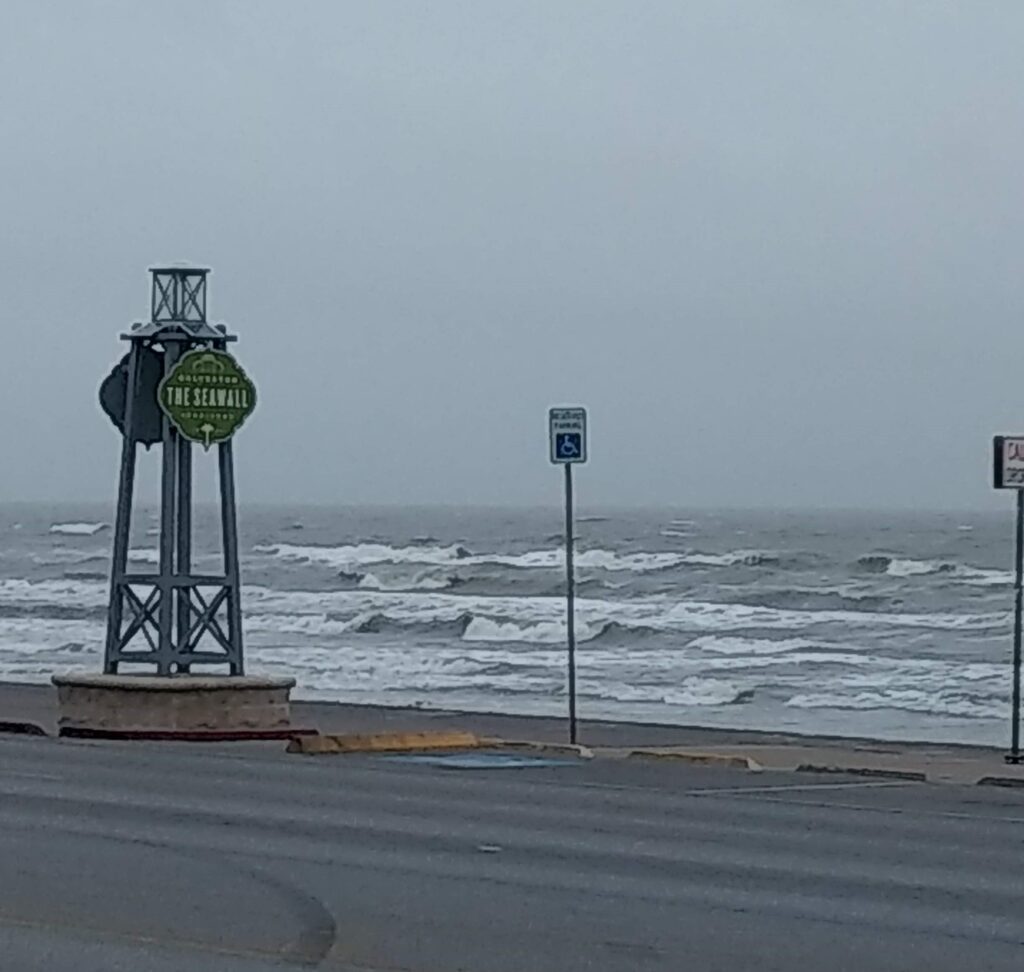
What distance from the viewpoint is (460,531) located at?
149750 millimetres

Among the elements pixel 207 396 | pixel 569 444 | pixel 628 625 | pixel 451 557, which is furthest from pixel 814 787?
pixel 451 557

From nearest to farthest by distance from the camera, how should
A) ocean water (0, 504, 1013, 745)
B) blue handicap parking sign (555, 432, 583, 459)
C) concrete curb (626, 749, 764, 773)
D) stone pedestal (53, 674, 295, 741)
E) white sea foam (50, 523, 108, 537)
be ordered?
1. concrete curb (626, 749, 764, 773)
2. blue handicap parking sign (555, 432, 583, 459)
3. stone pedestal (53, 674, 295, 741)
4. ocean water (0, 504, 1013, 745)
5. white sea foam (50, 523, 108, 537)

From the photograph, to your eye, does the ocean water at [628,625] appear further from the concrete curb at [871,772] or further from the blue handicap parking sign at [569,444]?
the blue handicap parking sign at [569,444]

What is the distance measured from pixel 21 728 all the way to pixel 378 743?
4.04 m

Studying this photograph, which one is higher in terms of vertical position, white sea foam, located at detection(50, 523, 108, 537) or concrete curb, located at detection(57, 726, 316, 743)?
concrete curb, located at detection(57, 726, 316, 743)

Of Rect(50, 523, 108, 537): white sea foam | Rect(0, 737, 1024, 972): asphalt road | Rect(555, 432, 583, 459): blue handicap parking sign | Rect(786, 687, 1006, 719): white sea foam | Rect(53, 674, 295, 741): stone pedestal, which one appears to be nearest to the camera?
Rect(0, 737, 1024, 972): asphalt road

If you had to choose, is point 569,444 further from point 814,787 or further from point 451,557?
point 451,557

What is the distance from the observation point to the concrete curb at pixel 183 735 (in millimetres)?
22234

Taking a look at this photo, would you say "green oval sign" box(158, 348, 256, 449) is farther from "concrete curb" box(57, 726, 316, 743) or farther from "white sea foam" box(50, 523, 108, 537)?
"white sea foam" box(50, 523, 108, 537)

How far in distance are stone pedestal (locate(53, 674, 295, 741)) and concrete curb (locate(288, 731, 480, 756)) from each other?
0.76 metres

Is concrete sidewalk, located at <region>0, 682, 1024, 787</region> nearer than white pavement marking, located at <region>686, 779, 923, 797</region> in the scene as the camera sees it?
No

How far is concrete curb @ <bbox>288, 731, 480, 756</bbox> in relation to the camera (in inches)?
837

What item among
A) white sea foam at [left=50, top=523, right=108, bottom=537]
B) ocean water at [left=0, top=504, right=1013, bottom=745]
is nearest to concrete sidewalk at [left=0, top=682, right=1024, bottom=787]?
ocean water at [left=0, top=504, right=1013, bottom=745]

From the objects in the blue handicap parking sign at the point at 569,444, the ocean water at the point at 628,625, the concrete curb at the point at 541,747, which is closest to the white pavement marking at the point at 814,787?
the concrete curb at the point at 541,747
